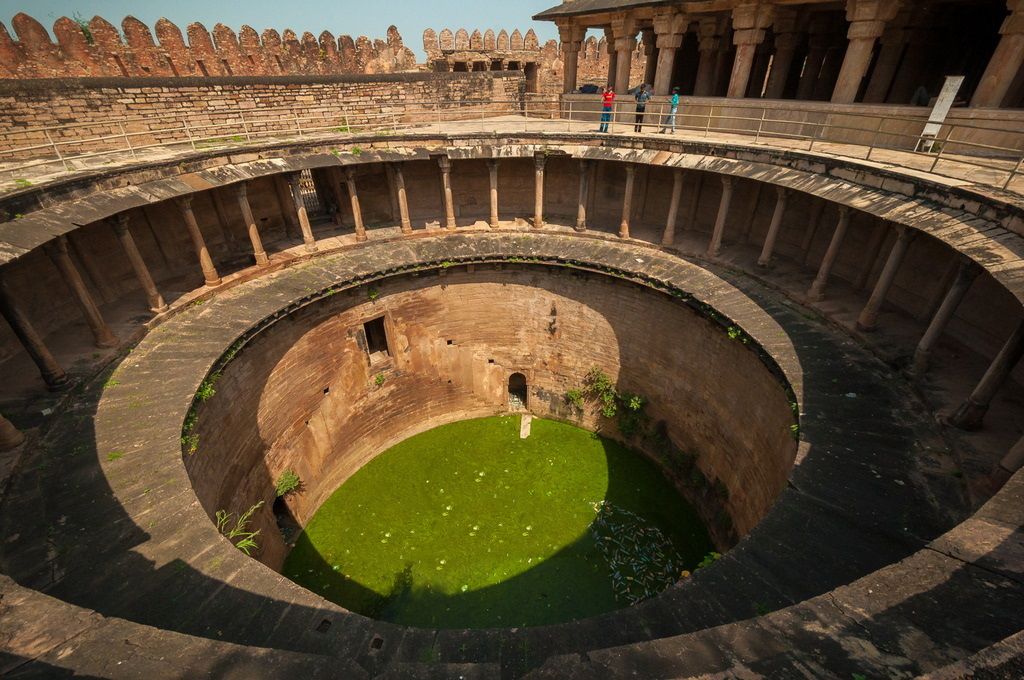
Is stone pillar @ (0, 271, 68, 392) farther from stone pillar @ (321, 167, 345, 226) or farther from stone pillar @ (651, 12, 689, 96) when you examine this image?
stone pillar @ (651, 12, 689, 96)

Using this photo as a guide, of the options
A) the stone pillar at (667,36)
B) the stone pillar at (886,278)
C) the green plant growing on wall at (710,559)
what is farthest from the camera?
the stone pillar at (667,36)

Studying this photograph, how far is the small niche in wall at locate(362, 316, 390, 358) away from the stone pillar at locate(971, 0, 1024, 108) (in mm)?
19190

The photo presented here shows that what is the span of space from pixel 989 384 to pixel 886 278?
13.0ft

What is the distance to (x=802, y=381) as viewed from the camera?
35.5ft

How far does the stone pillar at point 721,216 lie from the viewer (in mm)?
15781

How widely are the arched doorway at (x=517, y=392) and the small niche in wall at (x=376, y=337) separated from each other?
550cm

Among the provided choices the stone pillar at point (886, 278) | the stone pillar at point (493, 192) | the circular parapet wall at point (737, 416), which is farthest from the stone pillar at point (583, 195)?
the stone pillar at point (886, 278)

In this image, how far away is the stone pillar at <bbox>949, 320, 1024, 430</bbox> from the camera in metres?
8.77

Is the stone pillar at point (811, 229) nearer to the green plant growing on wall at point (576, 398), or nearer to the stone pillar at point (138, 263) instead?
the green plant growing on wall at point (576, 398)

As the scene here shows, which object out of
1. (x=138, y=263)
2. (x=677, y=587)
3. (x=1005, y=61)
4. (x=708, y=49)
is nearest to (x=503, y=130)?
(x=708, y=49)

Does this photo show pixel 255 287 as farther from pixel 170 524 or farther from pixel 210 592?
pixel 210 592

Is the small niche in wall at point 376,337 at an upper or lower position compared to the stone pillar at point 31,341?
lower

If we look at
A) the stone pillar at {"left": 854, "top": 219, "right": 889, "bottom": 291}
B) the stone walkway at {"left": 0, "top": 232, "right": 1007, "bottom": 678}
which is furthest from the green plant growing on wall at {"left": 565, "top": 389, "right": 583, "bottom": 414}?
the stone pillar at {"left": 854, "top": 219, "right": 889, "bottom": 291}

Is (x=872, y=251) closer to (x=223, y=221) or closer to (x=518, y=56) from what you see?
(x=223, y=221)
